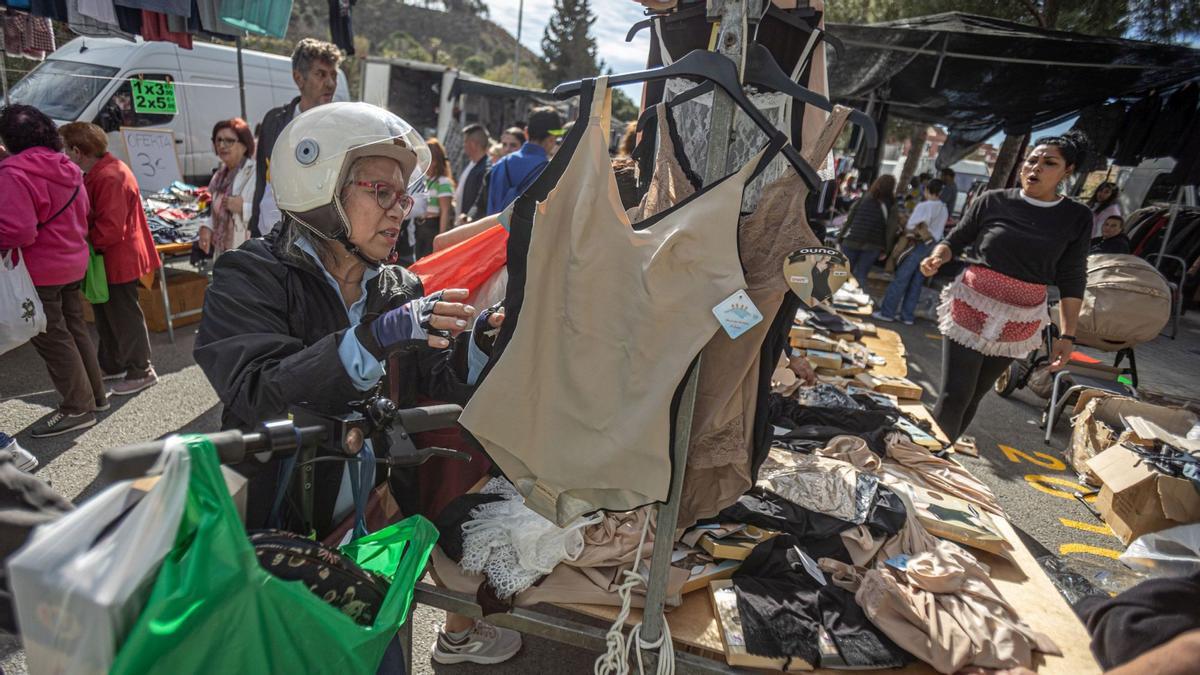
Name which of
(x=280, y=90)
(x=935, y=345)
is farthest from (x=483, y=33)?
(x=935, y=345)

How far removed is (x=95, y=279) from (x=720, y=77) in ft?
15.3

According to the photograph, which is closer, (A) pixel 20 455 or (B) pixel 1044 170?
(B) pixel 1044 170

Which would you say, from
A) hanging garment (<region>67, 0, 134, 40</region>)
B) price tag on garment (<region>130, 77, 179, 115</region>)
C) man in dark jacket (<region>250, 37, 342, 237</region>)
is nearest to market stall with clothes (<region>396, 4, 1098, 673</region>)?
man in dark jacket (<region>250, 37, 342, 237</region>)

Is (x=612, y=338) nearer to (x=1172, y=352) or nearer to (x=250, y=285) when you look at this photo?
(x=250, y=285)

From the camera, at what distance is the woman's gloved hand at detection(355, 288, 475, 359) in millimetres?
1418

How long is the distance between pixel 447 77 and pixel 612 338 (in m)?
15.7

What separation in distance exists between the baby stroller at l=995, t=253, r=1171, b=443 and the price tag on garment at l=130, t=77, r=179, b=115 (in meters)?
9.54

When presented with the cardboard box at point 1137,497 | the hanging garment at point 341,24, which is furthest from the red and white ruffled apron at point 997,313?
the hanging garment at point 341,24

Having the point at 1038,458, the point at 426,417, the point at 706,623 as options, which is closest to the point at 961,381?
the point at 1038,458

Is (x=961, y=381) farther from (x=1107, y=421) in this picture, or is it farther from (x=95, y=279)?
(x=95, y=279)

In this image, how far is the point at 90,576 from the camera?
828 millimetres

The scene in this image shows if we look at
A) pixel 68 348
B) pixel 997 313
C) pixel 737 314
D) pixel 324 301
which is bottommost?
pixel 68 348

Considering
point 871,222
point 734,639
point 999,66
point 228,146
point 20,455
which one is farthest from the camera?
point 871,222

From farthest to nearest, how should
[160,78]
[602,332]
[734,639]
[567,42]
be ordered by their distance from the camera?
[567,42] < [160,78] < [734,639] < [602,332]
